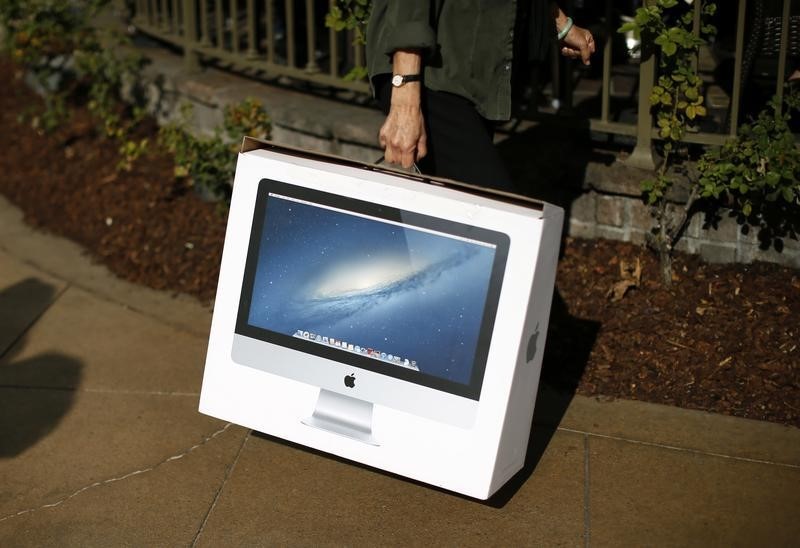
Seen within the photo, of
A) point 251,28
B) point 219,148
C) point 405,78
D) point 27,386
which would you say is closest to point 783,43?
point 405,78

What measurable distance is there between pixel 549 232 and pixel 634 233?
5.65 ft

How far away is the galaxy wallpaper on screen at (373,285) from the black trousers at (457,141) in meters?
0.42

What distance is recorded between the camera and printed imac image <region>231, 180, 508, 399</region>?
2971mm

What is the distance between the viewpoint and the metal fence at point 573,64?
4320 mm

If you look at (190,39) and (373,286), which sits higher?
(190,39)

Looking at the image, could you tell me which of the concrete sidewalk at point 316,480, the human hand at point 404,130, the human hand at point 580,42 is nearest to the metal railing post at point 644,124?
the human hand at point 580,42

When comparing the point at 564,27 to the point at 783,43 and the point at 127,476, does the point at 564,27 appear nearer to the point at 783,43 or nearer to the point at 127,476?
the point at 783,43

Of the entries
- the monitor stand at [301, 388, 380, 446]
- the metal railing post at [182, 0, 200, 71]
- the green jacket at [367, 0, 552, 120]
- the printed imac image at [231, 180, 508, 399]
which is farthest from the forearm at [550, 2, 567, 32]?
the metal railing post at [182, 0, 200, 71]

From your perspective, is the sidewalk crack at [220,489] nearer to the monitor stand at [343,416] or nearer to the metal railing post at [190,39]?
the monitor stand at [343,416]

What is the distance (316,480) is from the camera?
3543 millimetres

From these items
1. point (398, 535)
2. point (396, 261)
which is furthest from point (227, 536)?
point (396, 261)

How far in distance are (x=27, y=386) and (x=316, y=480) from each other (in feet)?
4.60

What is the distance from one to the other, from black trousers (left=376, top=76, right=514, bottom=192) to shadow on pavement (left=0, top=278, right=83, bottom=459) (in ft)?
5.84

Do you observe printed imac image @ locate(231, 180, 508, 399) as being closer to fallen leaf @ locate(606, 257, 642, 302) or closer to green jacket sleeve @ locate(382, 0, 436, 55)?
green jacket sleeve @ locate(382, 0, 436, 55)
